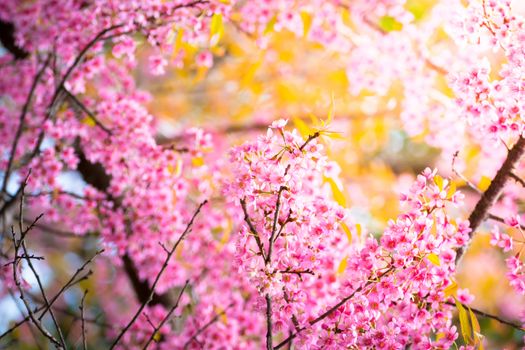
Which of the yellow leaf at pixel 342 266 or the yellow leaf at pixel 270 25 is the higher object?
the yellow leaf at pixel 270 25

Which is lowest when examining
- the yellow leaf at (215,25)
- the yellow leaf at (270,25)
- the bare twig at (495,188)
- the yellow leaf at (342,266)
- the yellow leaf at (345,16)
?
the bare twig at (495,188)

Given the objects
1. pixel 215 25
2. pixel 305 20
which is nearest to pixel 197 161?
pixel 215 25

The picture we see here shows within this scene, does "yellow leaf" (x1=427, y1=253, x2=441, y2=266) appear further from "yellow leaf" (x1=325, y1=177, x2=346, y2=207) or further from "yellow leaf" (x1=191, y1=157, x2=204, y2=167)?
"yellow leaf" (x1=191, y1=157, x2=204, y2=167)

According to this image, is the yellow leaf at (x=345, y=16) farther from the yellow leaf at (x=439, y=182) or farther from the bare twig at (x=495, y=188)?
the yellow leaf at (x=439, y=182)

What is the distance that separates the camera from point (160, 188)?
3.28 metres

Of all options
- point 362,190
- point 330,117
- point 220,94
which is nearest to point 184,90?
point 220,94

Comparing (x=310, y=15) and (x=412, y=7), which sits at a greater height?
(x=310, y=15)

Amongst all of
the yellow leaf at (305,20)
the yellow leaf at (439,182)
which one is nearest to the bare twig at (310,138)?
the yellow leaf at (439,182)

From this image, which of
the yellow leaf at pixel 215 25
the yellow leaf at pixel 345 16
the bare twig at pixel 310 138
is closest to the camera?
the bare twig at pixel 310 138

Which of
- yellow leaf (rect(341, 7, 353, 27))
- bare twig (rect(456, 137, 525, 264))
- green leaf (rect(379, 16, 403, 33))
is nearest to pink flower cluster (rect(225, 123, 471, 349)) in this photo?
bare twig (rect(456, 137, 525, 264))

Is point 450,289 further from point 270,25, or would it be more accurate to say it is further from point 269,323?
point 270,25

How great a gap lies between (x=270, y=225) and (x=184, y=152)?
1.40m

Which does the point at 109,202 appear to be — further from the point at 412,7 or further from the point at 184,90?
the point at 184,90

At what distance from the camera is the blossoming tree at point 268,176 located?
6.60 ft
